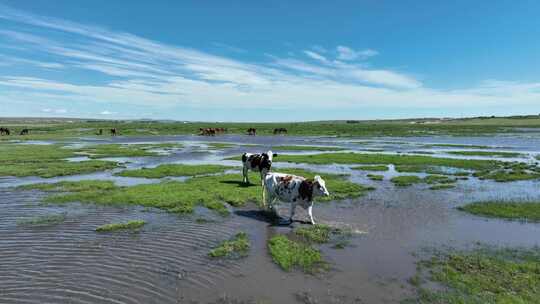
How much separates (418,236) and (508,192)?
403 inches

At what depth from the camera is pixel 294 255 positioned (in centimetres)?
929

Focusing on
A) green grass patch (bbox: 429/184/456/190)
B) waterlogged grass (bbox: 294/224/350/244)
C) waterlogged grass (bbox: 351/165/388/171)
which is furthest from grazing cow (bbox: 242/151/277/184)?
waterlogged grass (bbox: 351/165/388/171)

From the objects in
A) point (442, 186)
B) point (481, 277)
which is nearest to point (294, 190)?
point (481, 277)

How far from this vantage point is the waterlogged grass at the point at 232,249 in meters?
9.36

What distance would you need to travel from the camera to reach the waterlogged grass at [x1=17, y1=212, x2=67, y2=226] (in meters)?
12.0

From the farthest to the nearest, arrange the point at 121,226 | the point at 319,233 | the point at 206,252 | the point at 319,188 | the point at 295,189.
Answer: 1. the point at 295,189
2. the point at 319,188
3. the point at 121,226
4. the point at 319,233
5. the point at 206,252

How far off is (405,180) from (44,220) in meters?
19.2

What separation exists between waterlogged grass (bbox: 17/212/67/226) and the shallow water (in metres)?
0.30

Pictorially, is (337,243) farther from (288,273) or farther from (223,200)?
(223,200)

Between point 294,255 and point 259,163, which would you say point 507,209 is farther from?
point 259,163

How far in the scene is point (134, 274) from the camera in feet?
26.8

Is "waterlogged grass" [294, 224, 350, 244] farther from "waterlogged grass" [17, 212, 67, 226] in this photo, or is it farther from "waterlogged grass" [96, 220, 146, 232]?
"waterlogged grass" [17, 212, 67, 226]

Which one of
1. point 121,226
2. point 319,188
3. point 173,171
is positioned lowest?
point 121,226

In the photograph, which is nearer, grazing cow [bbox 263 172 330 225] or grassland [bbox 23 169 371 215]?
grazing cow [bbox 263 172 330 225]
